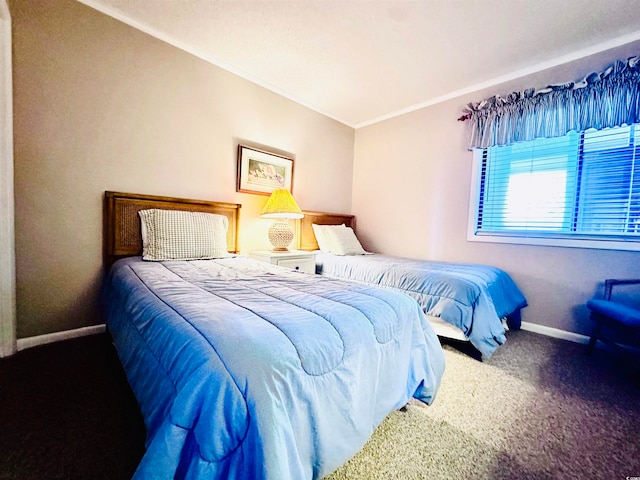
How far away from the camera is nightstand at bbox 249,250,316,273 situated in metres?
2.54

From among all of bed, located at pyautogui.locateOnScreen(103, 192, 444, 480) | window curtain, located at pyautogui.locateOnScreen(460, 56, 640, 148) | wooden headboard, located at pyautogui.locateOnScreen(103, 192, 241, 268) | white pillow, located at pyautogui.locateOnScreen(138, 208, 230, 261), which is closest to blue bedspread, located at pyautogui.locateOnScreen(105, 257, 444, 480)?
bed, located at pyautogui.locateOnScreen(103, 192, 444, 480)

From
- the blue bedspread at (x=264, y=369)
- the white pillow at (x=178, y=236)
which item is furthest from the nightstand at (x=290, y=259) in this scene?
the blue bedspread at (x=264, y=369)

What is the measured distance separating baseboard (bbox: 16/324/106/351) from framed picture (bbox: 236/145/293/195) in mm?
1726

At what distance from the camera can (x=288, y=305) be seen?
1055 mm

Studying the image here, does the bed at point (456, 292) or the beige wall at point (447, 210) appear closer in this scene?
the bed at point (456, 292)

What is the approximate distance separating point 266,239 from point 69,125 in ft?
6.26

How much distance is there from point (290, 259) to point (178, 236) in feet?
3.38

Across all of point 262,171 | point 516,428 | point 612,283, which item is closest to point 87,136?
point 262,171

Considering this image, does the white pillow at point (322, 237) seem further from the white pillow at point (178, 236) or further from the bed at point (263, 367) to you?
the bed at point (263, 367)

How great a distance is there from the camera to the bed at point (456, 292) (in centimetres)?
186

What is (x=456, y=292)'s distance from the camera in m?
1.93

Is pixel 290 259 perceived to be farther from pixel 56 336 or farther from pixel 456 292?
pixel 56 336

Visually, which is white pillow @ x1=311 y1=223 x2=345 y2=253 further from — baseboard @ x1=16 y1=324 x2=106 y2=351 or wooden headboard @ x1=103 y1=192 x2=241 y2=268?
baseboard @ x1=16 y1=324 x2=106 y2=351

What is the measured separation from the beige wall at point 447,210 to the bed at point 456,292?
0.96ft
